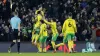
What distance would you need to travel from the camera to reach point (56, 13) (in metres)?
30.7

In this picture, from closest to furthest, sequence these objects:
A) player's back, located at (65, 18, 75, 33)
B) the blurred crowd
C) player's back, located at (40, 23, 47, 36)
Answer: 1. player's back, located at (65, 18, 75, 33)
2. player's back, located at (40, 23, 47, 36)
3. the blurred crowd

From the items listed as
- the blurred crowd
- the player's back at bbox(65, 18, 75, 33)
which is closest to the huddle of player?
the player's back at bbox(65, 18, 75, 33)

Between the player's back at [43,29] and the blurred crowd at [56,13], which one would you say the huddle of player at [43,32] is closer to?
the player's back at [43,29]

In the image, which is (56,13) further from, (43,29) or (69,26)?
(69,26)

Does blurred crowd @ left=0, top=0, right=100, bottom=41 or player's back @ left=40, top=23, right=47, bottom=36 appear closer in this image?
player's back @ left=40, top=23, right=47, bottom=36

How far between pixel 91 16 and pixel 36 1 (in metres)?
4.17

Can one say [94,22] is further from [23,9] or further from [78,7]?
[23,9]

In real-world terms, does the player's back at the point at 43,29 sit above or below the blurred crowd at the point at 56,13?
below

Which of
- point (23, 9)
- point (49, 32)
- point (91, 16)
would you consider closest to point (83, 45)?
point (49, 32)

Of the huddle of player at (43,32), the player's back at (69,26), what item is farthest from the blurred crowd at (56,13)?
the player's back at (69,26)

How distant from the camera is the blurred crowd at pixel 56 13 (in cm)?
2898

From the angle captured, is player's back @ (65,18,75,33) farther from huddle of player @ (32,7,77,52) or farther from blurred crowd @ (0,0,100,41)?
blurred crowd @ (0,0,100,41)

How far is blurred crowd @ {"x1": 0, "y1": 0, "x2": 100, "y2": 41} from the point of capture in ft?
95.1

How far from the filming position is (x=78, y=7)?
31.3 meters
